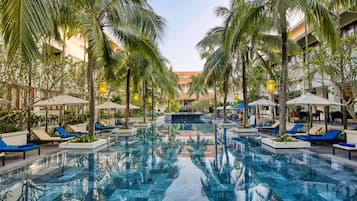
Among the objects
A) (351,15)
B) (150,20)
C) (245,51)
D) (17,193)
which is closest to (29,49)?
(17,193)

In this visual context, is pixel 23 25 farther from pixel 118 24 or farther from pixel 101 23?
pixel 101 23

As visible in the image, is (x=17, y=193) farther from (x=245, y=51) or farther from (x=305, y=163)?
(x=245, y=51)

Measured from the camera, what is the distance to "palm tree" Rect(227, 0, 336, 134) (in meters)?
7.84

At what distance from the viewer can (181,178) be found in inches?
236

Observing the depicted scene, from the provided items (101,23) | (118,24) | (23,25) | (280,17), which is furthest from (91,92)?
(280,17)

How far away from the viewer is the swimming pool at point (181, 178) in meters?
4.79

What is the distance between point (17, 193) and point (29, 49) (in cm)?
372

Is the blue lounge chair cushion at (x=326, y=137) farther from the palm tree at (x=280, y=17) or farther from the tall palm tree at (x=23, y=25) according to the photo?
the tall palm tree at (x=23, y=25)

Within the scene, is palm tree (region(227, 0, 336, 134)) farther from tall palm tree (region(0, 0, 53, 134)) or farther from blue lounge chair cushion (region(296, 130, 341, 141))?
tall palm tree (region(0, 0, 53, 134))

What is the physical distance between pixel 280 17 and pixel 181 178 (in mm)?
6649

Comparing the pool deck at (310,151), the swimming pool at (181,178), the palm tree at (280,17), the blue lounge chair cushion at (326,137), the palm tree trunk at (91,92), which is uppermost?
the palm tree at (280,17)

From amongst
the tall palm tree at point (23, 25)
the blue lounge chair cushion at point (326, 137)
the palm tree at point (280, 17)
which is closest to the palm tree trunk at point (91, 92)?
the palm tree at point (280, 17)

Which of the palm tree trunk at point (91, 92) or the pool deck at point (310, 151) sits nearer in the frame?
the pool deck at point (310, 151)

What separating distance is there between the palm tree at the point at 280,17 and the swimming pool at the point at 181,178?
3301mm
